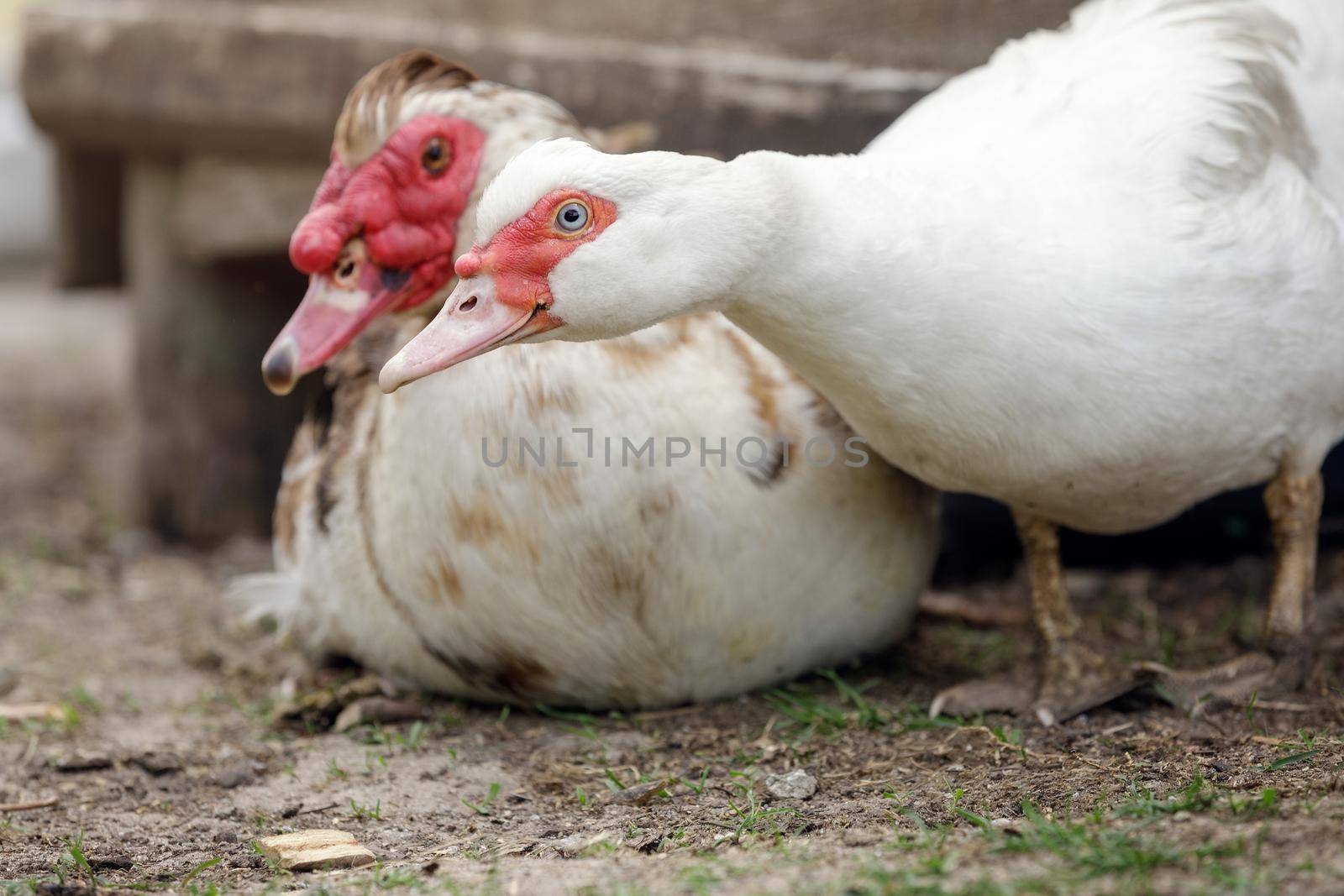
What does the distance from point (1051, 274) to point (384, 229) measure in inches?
52.3

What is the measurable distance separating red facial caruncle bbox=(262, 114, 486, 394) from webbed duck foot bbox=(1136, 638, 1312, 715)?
5.54 ft

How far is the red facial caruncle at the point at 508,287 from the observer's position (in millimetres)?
2199

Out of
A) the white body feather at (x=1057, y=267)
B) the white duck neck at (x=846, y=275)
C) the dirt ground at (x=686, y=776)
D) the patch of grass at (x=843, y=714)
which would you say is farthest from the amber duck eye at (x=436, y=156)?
the patch of grass at (x=843, y=714)

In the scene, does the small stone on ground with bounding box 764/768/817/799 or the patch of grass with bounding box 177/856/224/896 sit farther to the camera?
the small stone on ground with bounding box 764/768/817/799

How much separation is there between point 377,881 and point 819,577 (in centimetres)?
120

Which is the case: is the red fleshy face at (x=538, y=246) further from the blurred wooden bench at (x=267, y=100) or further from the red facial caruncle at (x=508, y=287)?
the blurred wooden bench at (x=267, y=100)

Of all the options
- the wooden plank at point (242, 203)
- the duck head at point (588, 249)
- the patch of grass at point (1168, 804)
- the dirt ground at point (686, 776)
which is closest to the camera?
the dirt ground at point (686, 776)

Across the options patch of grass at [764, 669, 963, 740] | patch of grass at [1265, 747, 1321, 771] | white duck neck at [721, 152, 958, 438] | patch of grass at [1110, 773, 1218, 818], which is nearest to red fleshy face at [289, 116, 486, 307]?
white duck neck at [721, 152, 958, 438]

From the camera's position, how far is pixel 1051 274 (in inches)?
94.8

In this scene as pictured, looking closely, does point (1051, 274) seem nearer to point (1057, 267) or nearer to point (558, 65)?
point (1057, 267)

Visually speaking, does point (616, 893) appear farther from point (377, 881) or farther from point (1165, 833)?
point (1165, 833)

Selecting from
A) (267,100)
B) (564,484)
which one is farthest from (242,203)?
(564,484)

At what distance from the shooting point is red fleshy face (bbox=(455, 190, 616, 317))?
2.20m

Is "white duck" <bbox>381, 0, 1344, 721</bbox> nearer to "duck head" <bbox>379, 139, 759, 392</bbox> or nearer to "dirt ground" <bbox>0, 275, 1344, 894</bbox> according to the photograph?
"duck head" <bbox>379, 139, 759, 392</bbox>
